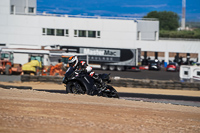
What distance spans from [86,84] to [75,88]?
2.15 feet

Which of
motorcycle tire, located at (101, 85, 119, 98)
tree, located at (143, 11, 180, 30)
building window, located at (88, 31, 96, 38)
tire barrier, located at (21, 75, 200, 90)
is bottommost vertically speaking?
tire barrier, located at (21, 75, 200, 90)

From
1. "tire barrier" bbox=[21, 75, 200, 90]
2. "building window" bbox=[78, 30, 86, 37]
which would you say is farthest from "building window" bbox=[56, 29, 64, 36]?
"tire barrier" bbox=[21, 75, 200, 90]

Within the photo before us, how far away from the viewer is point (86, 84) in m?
17.9

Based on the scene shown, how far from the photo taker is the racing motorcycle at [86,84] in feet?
59.0

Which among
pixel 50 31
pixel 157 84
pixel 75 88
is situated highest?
pixel 50 31

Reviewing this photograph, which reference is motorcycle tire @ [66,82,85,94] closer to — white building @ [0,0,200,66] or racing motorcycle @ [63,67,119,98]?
racing motorcycle @ [63,67,119,98]

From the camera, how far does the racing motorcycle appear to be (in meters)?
18.0

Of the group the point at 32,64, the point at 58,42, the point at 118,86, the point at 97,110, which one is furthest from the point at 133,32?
the point at 97,110

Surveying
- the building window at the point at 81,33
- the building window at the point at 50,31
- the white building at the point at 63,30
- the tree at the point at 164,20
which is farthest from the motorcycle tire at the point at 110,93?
the tree at the point at 164,20

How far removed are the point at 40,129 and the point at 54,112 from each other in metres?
2.37

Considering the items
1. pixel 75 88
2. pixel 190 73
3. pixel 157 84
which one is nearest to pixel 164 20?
pixel 190 73

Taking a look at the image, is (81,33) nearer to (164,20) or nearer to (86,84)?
(86,84)

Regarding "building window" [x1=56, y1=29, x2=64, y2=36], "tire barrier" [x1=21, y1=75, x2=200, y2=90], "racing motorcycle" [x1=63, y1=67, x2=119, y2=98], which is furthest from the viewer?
"building window" [x1=56, y1=29, x2=64, y2=36]

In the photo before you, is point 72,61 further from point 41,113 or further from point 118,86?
point 118,86
